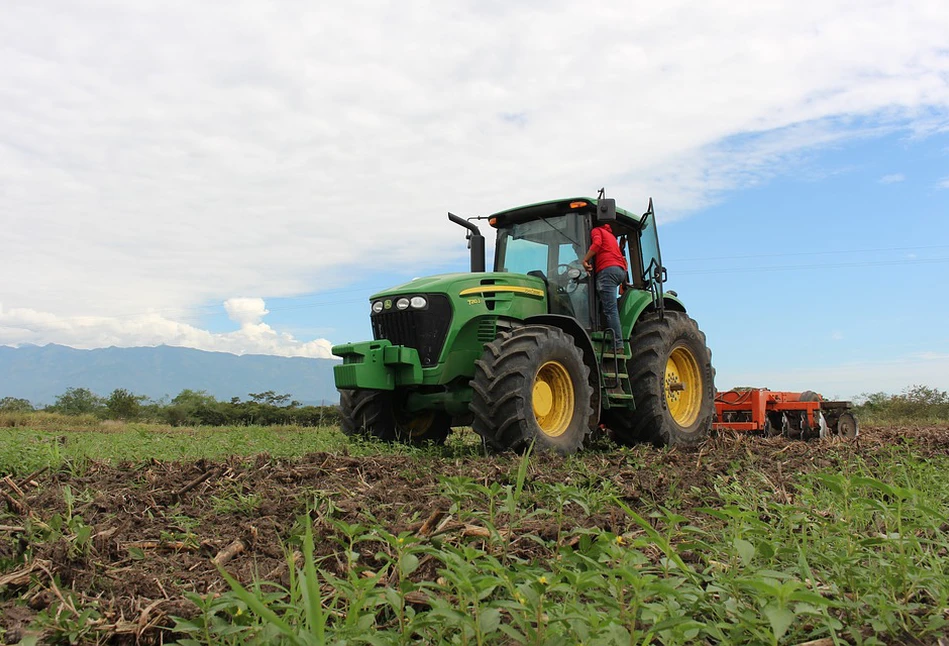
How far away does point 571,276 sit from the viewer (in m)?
7.65

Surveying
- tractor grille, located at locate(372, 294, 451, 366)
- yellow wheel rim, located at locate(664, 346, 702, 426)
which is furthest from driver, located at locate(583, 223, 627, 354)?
tractor grille, located at locate(372, 294, 451, 366)

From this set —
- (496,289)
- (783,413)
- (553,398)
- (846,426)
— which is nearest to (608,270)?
(496,289)

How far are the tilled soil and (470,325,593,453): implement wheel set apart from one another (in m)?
0.38

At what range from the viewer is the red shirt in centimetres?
744

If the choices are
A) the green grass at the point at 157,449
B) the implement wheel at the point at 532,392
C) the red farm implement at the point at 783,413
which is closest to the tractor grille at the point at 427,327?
the implement wheel at the point at 532,392

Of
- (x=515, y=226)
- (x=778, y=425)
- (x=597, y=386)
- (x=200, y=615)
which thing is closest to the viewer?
(x=200, y=615)

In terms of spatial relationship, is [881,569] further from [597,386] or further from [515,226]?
[515,226]

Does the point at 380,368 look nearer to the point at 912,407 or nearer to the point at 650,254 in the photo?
the point at 650,254

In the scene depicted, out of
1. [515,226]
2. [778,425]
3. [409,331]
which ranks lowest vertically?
[778,425]

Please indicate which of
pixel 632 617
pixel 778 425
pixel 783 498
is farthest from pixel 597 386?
pixel 632 617

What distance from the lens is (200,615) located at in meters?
2.30

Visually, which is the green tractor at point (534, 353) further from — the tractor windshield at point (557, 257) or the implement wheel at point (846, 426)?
the implement wheel at point (846, 426)

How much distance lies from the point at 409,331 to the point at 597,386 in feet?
6.18

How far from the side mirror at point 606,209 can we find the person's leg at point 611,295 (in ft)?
2.22
